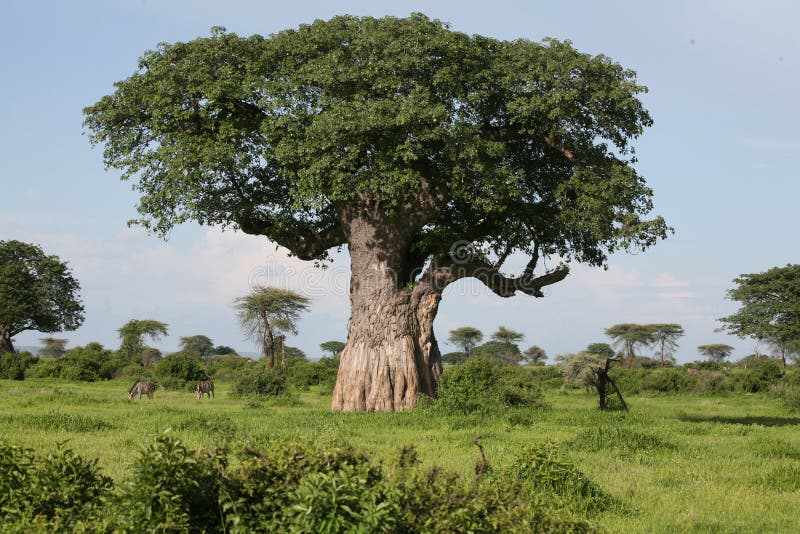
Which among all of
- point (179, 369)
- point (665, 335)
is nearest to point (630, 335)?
point (665, 335)

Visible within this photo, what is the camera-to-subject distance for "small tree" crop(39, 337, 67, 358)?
247ft

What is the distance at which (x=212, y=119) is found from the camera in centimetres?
1883

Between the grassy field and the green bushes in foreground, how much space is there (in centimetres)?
57

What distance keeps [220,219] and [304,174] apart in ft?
14.4

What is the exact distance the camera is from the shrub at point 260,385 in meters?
26.2

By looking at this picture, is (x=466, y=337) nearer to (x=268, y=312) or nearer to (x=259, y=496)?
(x=268, y=312)

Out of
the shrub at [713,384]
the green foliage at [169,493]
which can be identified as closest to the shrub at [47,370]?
the shrub at [713,384]

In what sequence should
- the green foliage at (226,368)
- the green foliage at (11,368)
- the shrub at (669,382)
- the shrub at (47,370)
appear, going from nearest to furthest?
the shrub at (669,382) → the green foliage at (11,368) → the shrub at (47,370) → the green foliage at (226,368)

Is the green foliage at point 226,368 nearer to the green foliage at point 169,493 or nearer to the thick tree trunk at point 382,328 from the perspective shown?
the thick tree trunk at point 382,328

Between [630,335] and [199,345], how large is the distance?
156ft

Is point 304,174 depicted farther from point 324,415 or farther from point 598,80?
point 598,80

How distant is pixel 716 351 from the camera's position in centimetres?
7550

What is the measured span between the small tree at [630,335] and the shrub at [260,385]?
4338 centimetres

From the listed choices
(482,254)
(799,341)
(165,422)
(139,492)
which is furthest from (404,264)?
(799,341)
